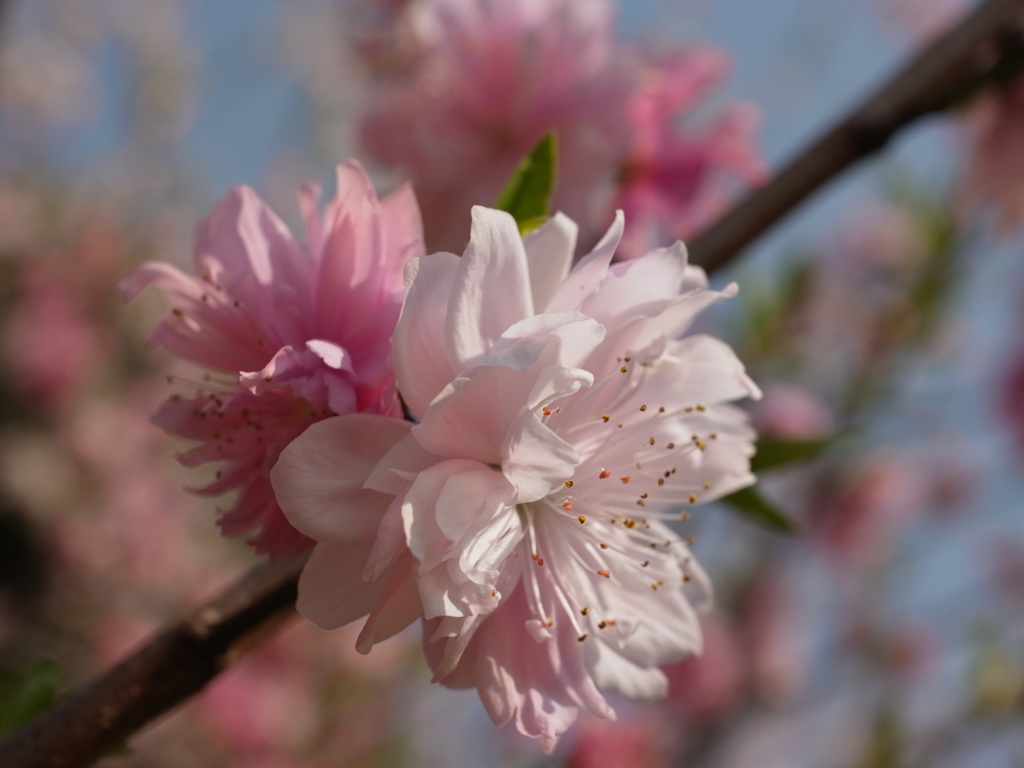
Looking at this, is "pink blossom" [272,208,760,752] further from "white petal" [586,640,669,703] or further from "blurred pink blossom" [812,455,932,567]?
"blurred pink blossom" [812,455,932,567]

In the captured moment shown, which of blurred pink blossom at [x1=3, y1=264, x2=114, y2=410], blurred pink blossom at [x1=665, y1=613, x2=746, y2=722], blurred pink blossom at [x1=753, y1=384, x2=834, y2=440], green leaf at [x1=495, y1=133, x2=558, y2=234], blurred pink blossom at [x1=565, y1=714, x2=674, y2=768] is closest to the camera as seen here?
green leaf at [x1=495, y1=133, x2=558, y2=234]

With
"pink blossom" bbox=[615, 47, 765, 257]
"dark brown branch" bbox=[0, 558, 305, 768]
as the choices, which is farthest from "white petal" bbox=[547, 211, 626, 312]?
"pink blossom" bbox=[615, 47, 765, 257]

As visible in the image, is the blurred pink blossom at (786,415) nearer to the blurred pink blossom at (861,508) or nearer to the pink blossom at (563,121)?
the pink blossom at (563,121)

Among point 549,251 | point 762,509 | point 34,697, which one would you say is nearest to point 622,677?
point 762,509

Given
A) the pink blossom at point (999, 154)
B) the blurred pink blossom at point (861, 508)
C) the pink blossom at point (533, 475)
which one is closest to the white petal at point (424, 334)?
the pink blossom at point (533, 475)

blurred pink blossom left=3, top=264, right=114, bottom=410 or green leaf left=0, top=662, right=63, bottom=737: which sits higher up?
green leaf left=0, top=662, right=63, bottom=737

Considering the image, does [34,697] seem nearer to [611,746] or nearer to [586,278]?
[586,278]
